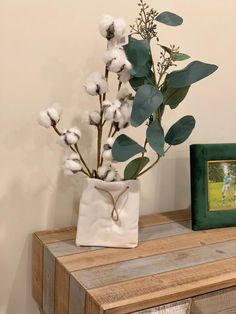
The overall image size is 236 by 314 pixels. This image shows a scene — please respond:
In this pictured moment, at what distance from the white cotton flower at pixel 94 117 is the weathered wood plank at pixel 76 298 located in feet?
1.35

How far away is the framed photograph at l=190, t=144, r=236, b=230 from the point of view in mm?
1207

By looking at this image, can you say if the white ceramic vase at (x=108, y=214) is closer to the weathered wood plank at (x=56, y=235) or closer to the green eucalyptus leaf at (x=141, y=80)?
the weathered wood plank at (x=56, y=235)

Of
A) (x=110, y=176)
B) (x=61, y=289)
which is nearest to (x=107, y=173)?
(x=110, y=176)

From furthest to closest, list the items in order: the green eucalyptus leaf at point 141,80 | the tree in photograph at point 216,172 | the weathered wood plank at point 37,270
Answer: the tree in photograph at point 216,172
the weathered wood plank at point 37,270
the green eucalyptus leaf at point 141,80

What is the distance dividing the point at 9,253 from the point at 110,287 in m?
0.44

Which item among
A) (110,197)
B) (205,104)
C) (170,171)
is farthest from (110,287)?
(205,104)

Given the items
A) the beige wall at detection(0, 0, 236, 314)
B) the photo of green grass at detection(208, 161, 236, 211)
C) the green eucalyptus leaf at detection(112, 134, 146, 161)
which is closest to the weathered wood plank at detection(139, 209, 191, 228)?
the photo of green grass at detection(208, 161, 236, 211)

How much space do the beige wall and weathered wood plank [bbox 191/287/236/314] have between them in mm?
502

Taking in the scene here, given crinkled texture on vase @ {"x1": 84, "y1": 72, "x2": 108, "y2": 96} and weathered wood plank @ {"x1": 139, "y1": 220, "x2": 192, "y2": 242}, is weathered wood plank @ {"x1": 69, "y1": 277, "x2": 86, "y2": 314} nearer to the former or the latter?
weathered wood plank @ {"x1": 139, "y1": 220, "x2": 192, "y2": 242}

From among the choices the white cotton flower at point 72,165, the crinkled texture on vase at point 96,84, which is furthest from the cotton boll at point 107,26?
the white cotton flower at point 72,165

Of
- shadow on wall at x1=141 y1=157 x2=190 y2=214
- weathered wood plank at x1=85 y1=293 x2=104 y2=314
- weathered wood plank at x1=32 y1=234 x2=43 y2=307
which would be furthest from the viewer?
shadow on wall at x1=141 y1=157 x2=190 y2=214

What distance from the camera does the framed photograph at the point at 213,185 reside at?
3.96ft

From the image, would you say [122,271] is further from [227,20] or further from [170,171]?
[227,20]

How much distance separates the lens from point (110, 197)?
104cm
